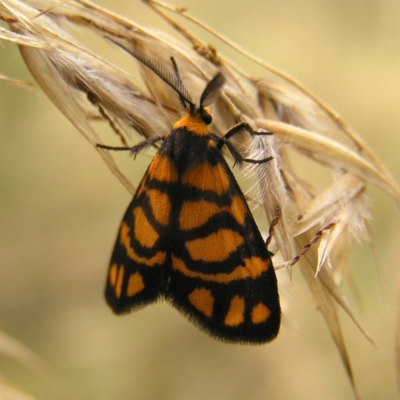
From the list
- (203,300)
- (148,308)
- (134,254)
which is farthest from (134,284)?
(148,308)

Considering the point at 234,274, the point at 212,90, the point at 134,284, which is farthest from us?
the point at 134,284

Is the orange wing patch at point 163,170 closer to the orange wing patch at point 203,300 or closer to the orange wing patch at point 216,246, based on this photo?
the orange wing patch at point 216,246

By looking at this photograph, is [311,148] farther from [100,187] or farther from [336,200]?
[100,187]

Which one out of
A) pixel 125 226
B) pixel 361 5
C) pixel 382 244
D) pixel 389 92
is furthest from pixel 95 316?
pixel 361 5

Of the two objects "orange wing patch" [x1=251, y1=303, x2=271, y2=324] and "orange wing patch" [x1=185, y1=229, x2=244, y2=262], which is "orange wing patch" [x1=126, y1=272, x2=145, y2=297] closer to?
"orange wing patch" [x1=185, y1=229, x2=244, y2=262]

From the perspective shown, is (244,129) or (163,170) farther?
(163,170)

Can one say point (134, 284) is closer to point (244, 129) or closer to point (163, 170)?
point (163, 170)

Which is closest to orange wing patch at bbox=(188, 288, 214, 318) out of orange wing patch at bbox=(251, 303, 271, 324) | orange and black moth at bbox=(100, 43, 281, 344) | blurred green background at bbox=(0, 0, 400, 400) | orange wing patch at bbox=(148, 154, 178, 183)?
orange and black moth at bbox=(100, 43, 281, 344)
